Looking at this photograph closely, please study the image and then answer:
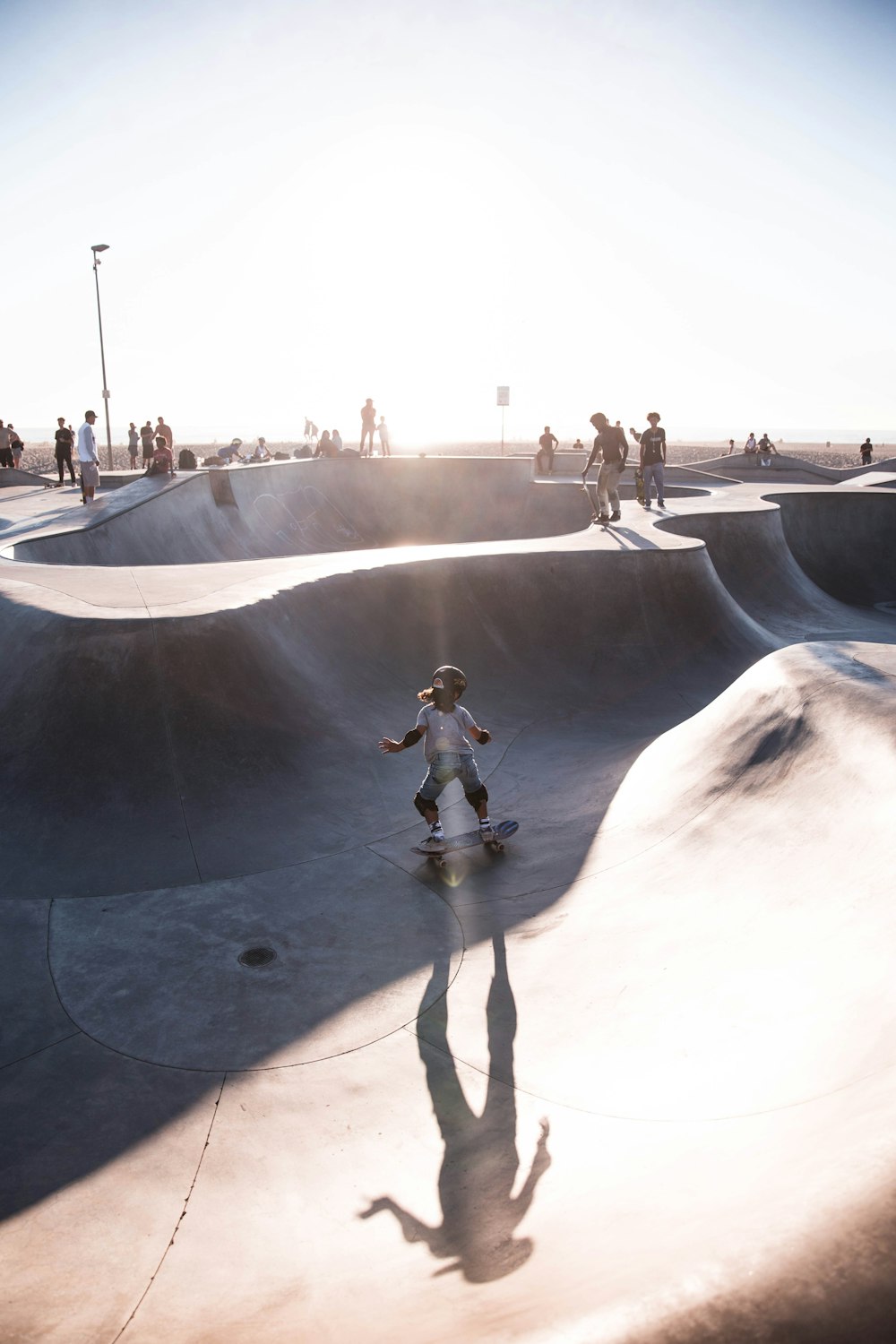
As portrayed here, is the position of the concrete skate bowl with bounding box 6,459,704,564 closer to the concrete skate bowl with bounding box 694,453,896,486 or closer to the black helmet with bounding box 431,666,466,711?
the black helmet with bounding box 431,666,466,711

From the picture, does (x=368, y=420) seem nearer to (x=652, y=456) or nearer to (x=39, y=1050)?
(x=652, y=456)

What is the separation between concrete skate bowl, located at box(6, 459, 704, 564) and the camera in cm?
1738

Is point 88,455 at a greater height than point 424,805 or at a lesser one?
greater

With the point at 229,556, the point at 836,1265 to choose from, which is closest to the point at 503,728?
the point at 836,1265

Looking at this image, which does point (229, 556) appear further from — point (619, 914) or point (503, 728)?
point (619, 914)

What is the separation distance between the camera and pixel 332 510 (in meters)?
24.8

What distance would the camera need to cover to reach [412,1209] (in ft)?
10.9

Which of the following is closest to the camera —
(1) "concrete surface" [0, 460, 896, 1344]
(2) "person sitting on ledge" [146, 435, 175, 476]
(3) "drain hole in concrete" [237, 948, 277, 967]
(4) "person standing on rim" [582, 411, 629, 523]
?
(1) "concrete surface" [0, 460, 896, 1344]

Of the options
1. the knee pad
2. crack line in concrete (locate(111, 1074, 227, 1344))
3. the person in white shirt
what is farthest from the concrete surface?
the person in white shirt

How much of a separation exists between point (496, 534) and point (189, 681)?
59.2 ft

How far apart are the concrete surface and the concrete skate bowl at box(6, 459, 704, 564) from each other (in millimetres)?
6659

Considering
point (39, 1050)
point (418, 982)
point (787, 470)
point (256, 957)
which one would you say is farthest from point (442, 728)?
point (787, 470)

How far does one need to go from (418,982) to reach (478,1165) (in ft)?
5.19

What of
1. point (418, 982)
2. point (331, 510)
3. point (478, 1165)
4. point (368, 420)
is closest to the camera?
point (478, 1165)
